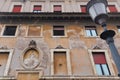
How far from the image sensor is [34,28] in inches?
534

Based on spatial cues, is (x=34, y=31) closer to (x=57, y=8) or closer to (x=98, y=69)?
(x=57, y=8)

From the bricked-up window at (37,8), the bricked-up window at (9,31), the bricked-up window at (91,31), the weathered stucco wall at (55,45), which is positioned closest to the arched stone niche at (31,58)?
the weathered stucco wall at (55,45)

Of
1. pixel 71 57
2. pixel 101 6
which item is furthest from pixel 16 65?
pixel 101 6

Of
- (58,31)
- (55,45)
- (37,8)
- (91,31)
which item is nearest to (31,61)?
(55,45)

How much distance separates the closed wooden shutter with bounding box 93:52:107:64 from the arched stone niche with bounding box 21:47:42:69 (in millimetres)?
3351

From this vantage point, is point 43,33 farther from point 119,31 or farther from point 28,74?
point 119,31

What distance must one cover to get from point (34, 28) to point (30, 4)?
384 cm

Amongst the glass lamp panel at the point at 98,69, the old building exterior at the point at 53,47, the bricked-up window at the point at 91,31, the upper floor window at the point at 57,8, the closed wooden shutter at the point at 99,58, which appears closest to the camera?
the old building exterior at the point at 53,47

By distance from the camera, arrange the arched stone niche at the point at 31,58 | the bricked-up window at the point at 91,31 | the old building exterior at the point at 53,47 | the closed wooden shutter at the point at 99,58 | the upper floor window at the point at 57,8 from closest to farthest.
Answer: the old building exterior at the point at 53,47, the arched stone niche at the point at 31,58, the closed wooden shutter at the point at 99,58, the bricked-up window at the point at 91,31, the upper floor window at the point at 57,8

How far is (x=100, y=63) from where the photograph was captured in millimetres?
11305

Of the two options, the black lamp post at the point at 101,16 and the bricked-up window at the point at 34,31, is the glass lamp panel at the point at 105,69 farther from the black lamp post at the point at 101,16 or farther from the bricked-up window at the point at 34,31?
the black lamp post at the point at 101,16

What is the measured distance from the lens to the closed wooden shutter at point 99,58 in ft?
37.3

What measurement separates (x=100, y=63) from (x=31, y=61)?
13.3 ft

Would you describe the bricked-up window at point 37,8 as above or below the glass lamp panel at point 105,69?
above
